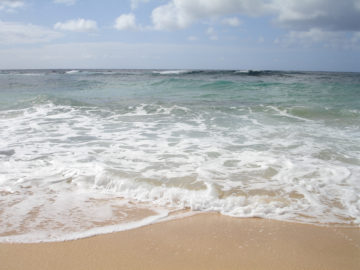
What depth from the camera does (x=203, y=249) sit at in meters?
2.39

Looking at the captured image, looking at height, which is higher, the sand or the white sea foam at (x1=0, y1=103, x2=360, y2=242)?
the white sea foam at (x1=0, y1=103, x2=360, y2=242)

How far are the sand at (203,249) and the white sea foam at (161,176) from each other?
0.19m

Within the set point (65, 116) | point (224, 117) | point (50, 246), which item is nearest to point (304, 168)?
point (50, 246)

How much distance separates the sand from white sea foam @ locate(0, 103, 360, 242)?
19cm

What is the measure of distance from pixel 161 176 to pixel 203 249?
167 centimetres

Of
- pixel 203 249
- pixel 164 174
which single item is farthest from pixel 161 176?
pixel 203 249

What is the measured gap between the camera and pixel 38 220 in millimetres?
2850

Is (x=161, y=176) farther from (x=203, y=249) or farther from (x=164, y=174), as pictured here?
(x=203, y=249)

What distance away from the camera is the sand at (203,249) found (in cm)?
220

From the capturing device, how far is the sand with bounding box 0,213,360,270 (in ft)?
7.23

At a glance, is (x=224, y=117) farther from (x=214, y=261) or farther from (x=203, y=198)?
(x=214, y=261)

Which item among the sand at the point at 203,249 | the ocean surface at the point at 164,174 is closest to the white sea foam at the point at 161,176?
the ocean surface at the point at 164,174

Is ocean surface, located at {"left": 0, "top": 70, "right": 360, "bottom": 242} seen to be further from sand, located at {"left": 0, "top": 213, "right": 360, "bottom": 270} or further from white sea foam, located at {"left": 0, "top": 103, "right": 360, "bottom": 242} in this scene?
sand, located at {"left": 0, "top": 213, "right": 360, "bottom": 270}

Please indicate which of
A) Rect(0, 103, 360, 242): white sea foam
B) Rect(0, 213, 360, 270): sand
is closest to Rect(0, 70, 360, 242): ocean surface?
Rect(0, 103, 360, 242): white sea foam
